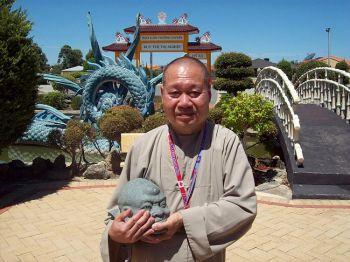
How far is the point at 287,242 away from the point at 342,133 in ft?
16.2

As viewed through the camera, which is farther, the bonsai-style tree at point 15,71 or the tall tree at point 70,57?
the tall tree at point 70,57

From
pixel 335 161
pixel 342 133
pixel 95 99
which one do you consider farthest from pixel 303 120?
pixel 95 99

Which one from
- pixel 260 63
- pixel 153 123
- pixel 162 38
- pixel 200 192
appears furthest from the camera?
pixel 260 63

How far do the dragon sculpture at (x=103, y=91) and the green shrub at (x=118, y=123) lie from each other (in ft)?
10.1

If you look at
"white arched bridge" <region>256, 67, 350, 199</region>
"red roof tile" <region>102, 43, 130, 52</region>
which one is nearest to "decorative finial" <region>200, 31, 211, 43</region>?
"red roof tile" <region>102, 43, 130, 52</region>

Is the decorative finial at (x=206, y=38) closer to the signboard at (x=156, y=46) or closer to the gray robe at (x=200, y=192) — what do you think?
the signboard at (x=156, y=46)

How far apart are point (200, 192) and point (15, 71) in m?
5.92

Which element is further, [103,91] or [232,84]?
[232,84]

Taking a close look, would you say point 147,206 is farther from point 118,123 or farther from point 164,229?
point 118,123

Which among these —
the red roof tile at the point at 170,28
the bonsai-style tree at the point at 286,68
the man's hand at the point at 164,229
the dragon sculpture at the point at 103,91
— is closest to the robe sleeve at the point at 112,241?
the man's hand at the point at 164,229

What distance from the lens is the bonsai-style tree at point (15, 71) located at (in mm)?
6566

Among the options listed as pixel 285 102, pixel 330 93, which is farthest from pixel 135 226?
pixel 330 93

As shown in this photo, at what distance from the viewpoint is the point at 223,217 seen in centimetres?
179

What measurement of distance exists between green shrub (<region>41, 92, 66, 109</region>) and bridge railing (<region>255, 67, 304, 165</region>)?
54.8 ft
